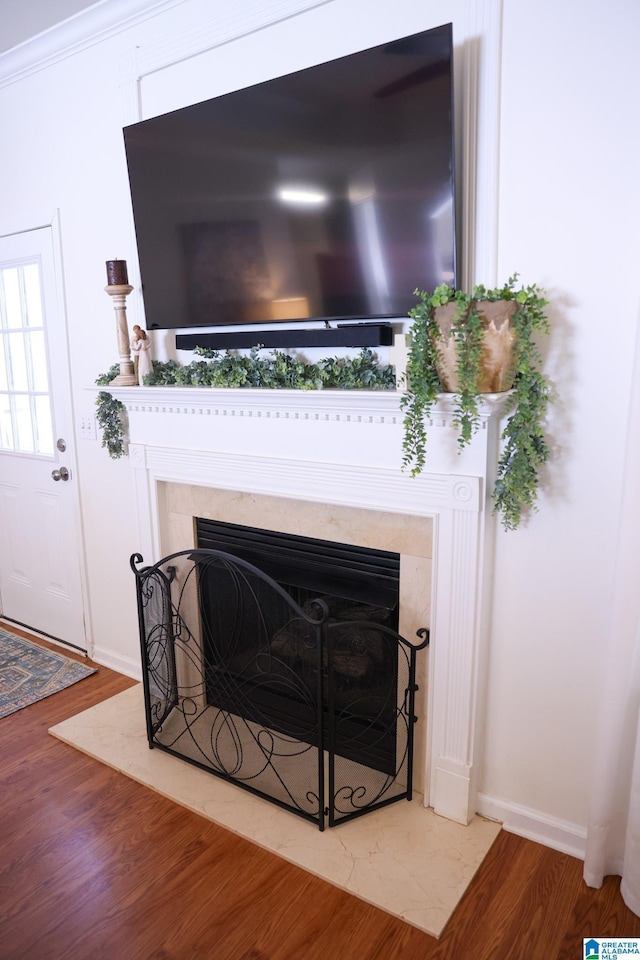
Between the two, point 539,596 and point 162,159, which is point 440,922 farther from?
point 162,159

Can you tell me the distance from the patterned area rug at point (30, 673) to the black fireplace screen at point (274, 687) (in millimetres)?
591

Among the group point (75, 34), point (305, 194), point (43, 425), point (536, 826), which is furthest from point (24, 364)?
point (536, 826)

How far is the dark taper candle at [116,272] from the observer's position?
7.60ft

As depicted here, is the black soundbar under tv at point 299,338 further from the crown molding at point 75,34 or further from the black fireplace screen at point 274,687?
the crown molding at point 75,34

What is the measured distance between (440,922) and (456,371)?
1.37 m

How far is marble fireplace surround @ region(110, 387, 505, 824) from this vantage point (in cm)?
180

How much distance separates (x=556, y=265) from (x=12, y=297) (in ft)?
8.24

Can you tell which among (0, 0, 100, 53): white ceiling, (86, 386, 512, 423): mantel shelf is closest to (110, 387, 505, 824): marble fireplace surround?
(86, 386, 512, 423): mantel shelf

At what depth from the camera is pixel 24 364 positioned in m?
3.09

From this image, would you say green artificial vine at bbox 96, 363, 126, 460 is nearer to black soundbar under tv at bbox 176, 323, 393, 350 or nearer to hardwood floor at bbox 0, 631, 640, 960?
black soundbar under tv at bbox 176, 323, 393, 350

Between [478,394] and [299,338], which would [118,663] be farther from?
[478,394]

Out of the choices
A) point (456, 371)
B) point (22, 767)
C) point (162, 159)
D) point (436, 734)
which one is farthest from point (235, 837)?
point (162, 159)

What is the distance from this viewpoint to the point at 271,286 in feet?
6.72

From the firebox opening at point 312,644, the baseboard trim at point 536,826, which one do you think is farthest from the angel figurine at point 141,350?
the baseboard trim at point 536,826
